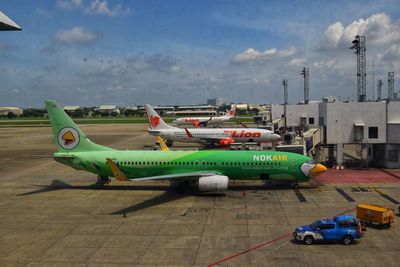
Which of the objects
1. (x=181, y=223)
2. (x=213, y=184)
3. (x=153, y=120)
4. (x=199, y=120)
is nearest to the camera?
(x=181, y=223)

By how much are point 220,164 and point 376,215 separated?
51.5 ft

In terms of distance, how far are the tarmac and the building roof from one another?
43.8 ft

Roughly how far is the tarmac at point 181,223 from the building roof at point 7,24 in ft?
43.8

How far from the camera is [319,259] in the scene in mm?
21828

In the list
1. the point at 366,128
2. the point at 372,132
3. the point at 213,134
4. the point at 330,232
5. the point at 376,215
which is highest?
→ the point at 366,128

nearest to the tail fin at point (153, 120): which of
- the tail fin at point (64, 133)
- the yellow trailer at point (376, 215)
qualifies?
the tail fin at point (64, 133)

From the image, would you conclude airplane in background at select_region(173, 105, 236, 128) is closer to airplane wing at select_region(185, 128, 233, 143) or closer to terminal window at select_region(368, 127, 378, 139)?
airplane wing at select_region(185, 128, 233, 143)

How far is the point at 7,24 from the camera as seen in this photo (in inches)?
562

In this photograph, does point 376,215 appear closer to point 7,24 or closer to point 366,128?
point 7,24

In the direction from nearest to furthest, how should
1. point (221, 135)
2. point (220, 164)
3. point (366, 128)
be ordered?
point (220, 164) → point (366, 128) → point (221, 135)

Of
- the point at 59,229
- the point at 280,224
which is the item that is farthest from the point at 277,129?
→ the point at 59,229

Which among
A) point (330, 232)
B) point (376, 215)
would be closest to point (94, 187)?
point (330, 232)

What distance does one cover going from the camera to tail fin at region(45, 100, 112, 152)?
4047 centimetres

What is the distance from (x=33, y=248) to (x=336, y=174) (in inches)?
1428
